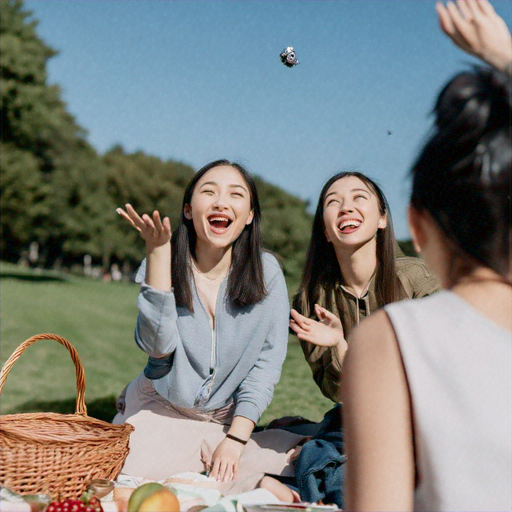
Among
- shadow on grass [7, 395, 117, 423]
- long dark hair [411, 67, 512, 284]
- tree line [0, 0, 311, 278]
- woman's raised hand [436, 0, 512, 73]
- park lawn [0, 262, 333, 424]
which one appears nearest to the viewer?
long dark hair [411, 67, 512, 284]

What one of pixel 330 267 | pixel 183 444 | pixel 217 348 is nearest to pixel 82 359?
pixel 183 444

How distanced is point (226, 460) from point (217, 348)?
2.39 feet

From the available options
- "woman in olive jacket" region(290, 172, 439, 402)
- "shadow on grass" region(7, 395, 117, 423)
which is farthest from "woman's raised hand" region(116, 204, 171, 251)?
"shadow on grass" region(7, 395, 117, 423)

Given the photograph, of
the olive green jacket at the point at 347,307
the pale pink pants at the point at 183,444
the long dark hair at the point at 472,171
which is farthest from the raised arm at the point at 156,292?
the long dark hair at the point at 472,171

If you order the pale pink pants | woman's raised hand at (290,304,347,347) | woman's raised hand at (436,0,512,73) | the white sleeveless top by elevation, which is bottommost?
the pale pink pants

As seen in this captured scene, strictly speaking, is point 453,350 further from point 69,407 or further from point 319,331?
point 69,407

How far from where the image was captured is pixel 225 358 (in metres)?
3.99

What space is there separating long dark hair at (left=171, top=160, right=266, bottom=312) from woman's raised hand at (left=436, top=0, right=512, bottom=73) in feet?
8.41

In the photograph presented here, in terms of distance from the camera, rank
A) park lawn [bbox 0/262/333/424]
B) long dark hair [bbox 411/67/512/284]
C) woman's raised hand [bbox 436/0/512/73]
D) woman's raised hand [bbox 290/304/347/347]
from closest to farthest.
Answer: long dark hair [bbox 411/67/512/284], woman's raised hand [bbox 436/0/512/73], woman's raised hand [bbox 290/304/347/347], park lawn [bbox 0/262/333/424]

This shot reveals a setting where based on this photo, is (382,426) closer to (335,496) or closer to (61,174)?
(335,496)

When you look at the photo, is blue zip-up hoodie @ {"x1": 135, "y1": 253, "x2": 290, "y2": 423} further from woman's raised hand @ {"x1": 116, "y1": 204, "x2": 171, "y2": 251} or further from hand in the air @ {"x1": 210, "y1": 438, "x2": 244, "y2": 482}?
woman's raised hand @ {"x1": 116, "y1": 204, "x2": 171, "y2": 251}

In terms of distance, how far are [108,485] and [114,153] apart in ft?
158

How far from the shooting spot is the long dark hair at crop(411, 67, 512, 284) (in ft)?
3.95

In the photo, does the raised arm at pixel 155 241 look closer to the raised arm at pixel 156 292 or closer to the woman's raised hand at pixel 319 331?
the raised arm at pixel 156 292
